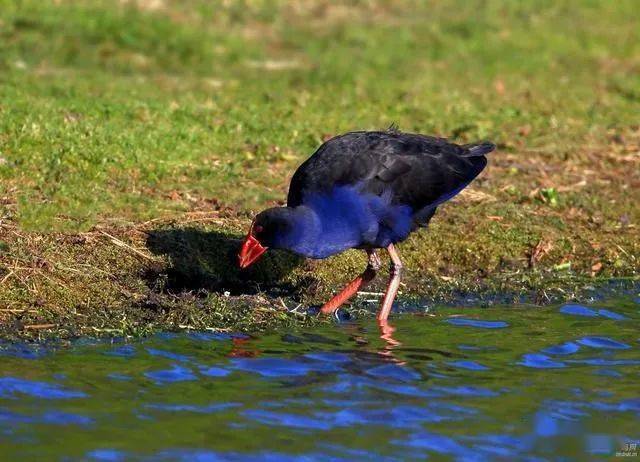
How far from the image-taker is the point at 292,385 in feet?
21.4

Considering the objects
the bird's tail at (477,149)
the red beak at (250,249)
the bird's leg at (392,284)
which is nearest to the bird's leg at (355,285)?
the bird's leg at (392,284)

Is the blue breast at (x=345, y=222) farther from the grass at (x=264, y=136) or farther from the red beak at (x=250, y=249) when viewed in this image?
the grass at (x=264, y=136)

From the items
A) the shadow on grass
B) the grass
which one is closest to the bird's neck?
the grass

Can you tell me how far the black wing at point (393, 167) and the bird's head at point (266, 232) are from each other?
11.6 inches

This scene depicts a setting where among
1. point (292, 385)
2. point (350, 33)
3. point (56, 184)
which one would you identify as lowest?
point (292, 385)

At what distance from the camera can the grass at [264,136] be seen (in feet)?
25.8

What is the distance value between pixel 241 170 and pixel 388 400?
3.75 meters

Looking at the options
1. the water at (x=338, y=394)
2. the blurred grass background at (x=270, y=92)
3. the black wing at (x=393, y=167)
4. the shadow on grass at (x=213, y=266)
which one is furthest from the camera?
the blurred grass background at (x=270, y=92)

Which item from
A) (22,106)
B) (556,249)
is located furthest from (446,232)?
(22,106)

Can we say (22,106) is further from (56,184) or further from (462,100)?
(462,100)

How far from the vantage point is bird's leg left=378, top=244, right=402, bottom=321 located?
7.82 meters

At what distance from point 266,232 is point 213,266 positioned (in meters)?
0.89

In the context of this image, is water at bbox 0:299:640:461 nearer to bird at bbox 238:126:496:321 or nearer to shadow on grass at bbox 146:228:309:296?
bird at bbox 238:126:496:321

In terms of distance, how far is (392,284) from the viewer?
7.90 metres
